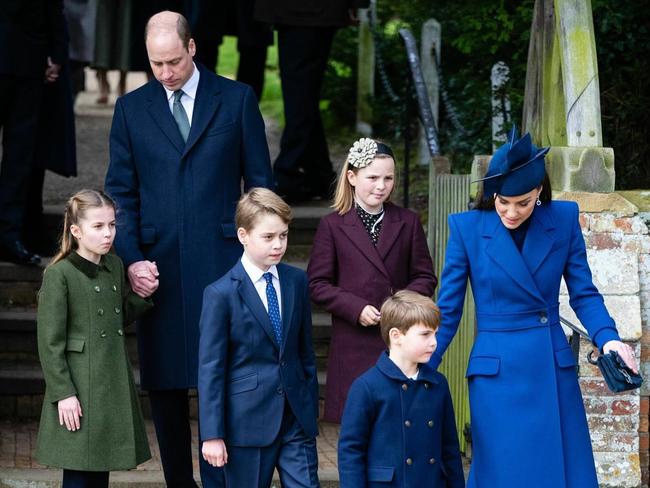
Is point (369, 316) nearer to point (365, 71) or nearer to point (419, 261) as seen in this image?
point (419, 261)

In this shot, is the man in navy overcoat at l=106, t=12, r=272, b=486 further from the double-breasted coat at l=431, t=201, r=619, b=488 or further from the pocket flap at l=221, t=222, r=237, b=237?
the double-breasted coat at l=431, t=201, r=619, b=488

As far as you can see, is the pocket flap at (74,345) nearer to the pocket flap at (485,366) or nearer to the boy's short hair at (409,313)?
the boy's short hair at (409,313)

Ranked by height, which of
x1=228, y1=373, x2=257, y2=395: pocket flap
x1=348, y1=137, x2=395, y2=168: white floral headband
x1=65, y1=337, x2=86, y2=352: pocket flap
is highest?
x1=348, y1=137, x2=395, y2=168: white floral headband

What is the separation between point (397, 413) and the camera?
5164 mm

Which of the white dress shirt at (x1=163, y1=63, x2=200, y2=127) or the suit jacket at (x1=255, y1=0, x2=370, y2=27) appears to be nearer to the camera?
the white dress shirt at (x1=163, y1=63, x2=200, y2=127)

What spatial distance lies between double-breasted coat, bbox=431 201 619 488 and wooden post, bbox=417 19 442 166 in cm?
574

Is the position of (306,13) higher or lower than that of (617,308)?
higher

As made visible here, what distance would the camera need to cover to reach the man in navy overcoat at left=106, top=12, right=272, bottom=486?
616 cm

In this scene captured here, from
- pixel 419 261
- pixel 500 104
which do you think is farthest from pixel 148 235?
pixel 500 104

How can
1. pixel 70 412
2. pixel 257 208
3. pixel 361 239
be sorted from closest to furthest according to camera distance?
pixel 257 208 < pixel 70 412 < pixel 361 239

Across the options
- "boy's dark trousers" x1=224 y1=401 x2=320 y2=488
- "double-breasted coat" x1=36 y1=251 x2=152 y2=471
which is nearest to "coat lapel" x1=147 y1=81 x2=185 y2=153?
"double-breasted coat" x1=36 y1=251 x2=152 y2=471

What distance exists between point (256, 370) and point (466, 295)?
6.68 ft

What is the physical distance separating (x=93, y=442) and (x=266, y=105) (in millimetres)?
9517

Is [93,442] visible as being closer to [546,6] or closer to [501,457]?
[501,457]
